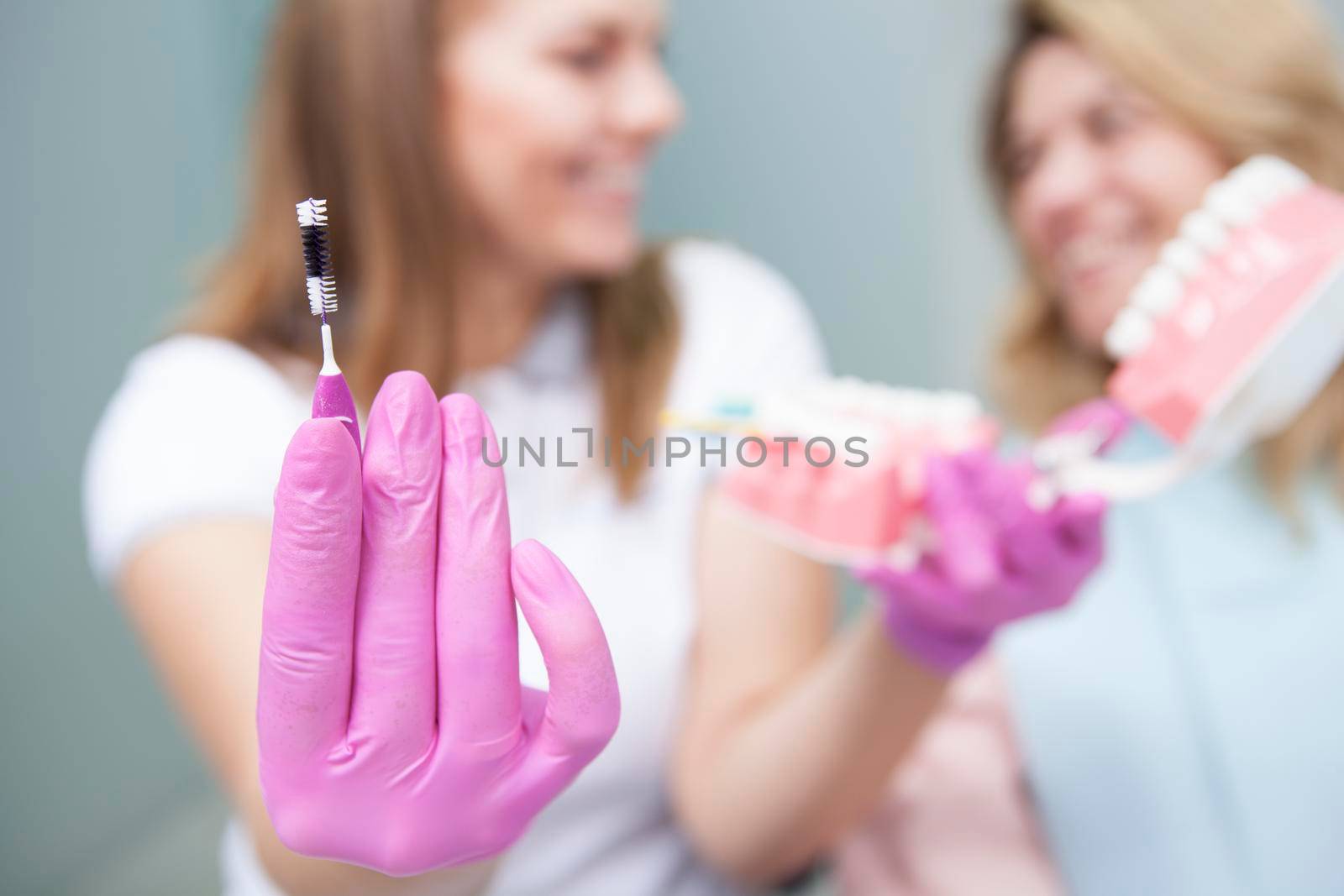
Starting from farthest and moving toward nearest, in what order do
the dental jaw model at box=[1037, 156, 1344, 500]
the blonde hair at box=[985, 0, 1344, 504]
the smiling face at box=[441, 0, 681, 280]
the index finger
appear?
the blonde hair at box=[985, 0, 1344, 504]
the smiling face at box=[441, 0, 681, 280]
the dental jaw model at box=[1037, 156, 1344, 500]
the index finger

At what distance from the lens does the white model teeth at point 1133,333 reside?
0.51 metres

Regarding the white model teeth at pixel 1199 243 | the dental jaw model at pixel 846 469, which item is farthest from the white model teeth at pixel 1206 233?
the dental jaw model at pixel 846 469

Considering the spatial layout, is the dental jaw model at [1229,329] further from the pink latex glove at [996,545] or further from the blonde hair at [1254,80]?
the blonde hair at [1254,80]

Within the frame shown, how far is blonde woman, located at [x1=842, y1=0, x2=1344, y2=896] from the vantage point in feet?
2.23

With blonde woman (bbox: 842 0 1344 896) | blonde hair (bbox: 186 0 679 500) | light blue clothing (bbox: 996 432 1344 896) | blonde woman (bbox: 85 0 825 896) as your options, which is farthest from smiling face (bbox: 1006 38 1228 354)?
blonde hair (bbox: 186 0 679 500)

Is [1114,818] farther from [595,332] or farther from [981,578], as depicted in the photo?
[595,332]

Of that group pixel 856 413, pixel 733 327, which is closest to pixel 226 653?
pixel 856 413

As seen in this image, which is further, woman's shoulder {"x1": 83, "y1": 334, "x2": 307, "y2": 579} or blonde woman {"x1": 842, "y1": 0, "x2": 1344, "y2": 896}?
blonde woman {"x1": 842, "y1": 0, "x2": 1344, "y2": 896}

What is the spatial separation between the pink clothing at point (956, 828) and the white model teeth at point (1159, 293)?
1.25 ft

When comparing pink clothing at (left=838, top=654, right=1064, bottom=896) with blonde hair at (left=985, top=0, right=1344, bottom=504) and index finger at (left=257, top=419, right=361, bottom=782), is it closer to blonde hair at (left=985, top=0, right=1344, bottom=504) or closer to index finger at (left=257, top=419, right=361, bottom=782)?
blonde hair at (left=985, top=0, right=1344, bottom=504)

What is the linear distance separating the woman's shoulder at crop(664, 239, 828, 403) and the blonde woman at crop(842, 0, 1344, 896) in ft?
0.84

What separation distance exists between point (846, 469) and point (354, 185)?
31 centimetres

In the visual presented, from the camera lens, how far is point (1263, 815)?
663mm

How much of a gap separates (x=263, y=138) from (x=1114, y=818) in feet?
2.48
